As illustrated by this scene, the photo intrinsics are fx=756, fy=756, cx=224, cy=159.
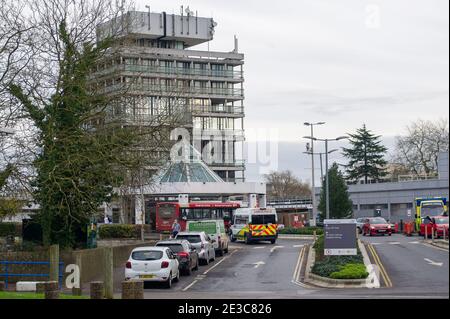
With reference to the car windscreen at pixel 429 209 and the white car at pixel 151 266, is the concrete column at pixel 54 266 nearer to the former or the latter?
the white car at pixel 151 266

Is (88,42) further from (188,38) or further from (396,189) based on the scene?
(188,38)

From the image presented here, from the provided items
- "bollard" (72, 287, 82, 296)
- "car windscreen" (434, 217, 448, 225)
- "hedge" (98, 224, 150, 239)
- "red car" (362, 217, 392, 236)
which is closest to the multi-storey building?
"red car" (362, 217, 392, 236)

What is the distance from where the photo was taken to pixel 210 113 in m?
114

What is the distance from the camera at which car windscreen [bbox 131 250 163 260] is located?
91.5 ft

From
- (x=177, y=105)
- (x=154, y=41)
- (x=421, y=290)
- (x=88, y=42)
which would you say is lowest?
(x=421, y=290)

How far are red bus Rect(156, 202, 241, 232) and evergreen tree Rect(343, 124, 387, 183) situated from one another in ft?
61.8

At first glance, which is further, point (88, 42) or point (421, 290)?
point (88, 42)

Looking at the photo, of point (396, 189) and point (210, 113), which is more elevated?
point (210, 113)

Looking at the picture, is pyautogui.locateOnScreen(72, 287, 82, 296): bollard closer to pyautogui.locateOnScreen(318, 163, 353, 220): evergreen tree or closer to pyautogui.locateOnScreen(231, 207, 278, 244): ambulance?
pyautogui.locateOnScreen(231, 207, 278, 244): ambulance

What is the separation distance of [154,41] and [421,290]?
94017mm

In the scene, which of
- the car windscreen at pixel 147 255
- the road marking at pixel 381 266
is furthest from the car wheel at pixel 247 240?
the car windscreen at pixel 147 255

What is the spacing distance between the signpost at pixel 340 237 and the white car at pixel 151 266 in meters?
7.30

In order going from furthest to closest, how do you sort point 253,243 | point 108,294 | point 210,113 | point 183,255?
1. point 210,113
2. point 253,243
3. point 183,255
4. point 108,294
